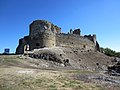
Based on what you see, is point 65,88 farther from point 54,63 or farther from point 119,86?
point 54,63

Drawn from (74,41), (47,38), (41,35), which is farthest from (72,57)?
(74,41)

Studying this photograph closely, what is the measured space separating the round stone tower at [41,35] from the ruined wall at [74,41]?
9.58 feet

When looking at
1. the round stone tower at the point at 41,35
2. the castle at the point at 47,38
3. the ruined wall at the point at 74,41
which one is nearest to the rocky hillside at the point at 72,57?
the ruined wall at the point at 74,41

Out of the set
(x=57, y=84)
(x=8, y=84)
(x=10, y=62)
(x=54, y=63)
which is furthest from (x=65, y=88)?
(x=54, y=63)

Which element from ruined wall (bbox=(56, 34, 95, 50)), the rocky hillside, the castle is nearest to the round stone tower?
the castle

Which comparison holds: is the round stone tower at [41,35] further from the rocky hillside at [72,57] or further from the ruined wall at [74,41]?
the ruined wall at [74,41]

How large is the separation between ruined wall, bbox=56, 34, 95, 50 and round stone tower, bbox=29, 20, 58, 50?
2919mm

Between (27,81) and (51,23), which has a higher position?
(51,23)

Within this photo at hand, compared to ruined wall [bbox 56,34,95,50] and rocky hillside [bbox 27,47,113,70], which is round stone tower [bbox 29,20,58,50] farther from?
ruined wall [bbox 56,34,95,50]

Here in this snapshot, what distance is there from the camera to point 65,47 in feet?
163

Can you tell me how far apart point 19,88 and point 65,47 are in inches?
1374

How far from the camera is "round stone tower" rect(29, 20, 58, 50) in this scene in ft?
147

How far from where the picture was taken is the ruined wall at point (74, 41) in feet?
163

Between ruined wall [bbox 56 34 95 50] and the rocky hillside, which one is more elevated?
ruined wall [bbox 56 34 95 50]
